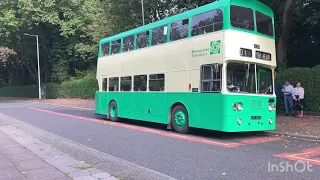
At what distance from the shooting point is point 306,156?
804 cm

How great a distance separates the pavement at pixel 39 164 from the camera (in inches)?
243

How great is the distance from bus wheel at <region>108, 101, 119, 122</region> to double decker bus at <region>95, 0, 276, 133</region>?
270 centimetres

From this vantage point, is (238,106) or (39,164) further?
(238,106)

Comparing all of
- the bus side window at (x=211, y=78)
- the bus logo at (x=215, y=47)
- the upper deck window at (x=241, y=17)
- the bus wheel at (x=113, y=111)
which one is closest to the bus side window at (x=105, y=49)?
the bus wheel at (x=113, y=111)

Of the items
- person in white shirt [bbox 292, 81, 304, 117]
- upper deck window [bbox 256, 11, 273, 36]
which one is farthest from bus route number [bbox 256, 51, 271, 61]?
person in white shirt [bbox 292, 81, 304, 117]

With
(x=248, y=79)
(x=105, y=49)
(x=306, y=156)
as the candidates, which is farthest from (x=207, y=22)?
(x=105, y=49)

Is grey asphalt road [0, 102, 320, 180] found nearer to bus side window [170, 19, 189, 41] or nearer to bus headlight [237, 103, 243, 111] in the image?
bus headlight [237, 103, 243, 111]

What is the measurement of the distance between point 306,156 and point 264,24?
511 cm

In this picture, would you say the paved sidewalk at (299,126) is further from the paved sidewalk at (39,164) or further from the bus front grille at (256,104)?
the paved sidewalk at (39,164)

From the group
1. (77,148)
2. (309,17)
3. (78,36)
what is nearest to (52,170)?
(77,148)

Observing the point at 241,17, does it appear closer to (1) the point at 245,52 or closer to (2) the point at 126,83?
(1) the point at 245,52

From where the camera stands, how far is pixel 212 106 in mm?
10539

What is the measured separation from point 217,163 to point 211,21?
511cm

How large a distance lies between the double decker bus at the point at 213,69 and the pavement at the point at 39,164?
4.70m
